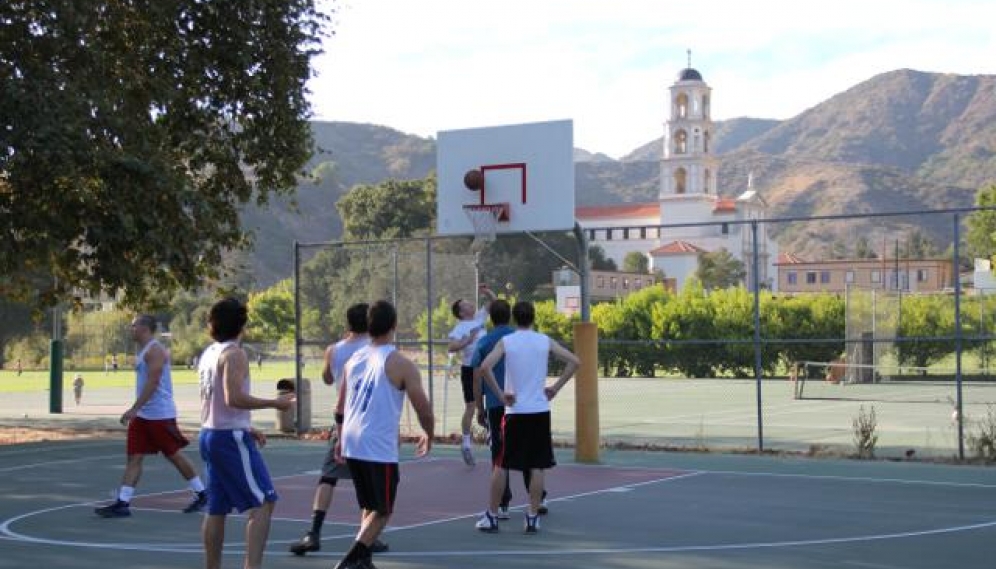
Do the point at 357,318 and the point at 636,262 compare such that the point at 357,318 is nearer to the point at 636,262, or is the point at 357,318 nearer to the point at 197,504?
the point at 197,504

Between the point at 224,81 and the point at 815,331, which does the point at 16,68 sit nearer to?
the point at 224,81

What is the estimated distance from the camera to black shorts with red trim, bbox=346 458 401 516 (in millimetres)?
9797

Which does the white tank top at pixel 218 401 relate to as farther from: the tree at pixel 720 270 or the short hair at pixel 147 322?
the tree at pixel 720 270

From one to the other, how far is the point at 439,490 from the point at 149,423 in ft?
11.3

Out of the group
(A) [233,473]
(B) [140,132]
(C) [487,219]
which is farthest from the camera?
(B) [140,132]

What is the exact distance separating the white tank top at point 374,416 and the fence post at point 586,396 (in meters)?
9.10

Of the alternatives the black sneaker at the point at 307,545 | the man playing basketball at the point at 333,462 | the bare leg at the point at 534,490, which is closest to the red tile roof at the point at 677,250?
the bare leg at the point at 534,490

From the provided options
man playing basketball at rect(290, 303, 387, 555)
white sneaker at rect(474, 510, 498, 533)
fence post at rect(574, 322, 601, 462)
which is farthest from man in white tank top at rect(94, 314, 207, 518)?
fence post at rect(574, 322, 601, 462)

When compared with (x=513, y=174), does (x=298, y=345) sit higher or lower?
lower

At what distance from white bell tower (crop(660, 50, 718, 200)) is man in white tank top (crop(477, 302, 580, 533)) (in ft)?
519

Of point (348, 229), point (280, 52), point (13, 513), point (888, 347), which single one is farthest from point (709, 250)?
Answer: point (13, 513)

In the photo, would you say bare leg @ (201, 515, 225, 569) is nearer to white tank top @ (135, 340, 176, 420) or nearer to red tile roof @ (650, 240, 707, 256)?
white tank top @ (135, 340, 176, 420)

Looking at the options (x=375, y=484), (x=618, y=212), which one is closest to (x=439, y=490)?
(x=375, y=484)

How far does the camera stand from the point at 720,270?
11288cm
